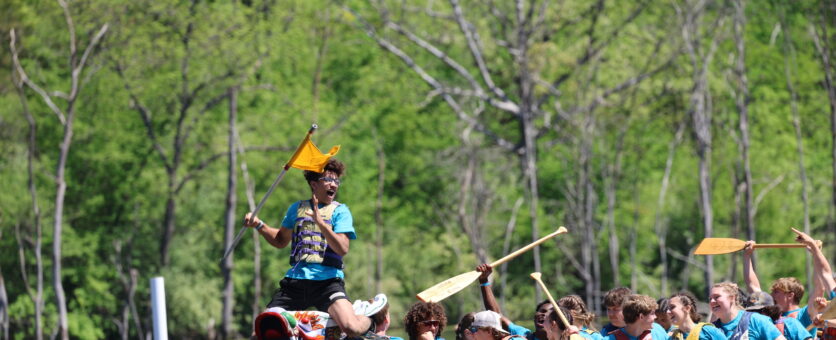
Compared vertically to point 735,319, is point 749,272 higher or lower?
higher

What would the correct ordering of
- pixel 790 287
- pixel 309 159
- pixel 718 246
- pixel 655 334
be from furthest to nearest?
pixel 718 246, pixel 790 287, pixel 655 334, pixel 309 159

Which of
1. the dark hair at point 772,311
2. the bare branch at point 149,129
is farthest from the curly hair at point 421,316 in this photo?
the bare branch at point 149,129

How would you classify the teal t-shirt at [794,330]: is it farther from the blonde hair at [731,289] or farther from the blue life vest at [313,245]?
the blue life vest at [313,245]

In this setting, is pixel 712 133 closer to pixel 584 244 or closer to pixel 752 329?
pixel 584 244

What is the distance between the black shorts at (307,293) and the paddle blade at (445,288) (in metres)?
0.50

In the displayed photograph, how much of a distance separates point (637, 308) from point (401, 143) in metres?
32.8

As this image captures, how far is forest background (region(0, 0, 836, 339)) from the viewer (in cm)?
3083

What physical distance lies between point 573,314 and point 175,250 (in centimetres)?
2652

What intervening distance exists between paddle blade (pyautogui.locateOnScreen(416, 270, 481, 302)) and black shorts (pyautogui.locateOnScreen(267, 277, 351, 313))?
0.50 m

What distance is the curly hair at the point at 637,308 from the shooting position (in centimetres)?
693

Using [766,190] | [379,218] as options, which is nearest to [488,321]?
[766,190]

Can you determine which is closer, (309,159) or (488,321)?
(488,321)

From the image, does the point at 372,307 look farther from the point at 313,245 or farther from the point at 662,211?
the point at 662,211

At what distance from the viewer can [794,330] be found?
7.65 m
